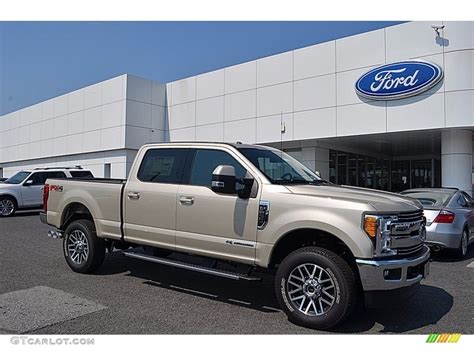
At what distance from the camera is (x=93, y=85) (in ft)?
89.8

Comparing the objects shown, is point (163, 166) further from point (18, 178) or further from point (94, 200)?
point (18, 178)

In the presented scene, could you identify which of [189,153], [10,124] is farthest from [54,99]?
[189,153]

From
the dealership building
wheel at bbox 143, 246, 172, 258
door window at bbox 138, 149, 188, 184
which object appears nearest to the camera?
door window at bbox 138, 149, 188, 184

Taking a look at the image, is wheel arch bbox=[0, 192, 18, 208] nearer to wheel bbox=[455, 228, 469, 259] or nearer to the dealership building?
the dealership building

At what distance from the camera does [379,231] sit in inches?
164

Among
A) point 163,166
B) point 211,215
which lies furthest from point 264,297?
point 163,166

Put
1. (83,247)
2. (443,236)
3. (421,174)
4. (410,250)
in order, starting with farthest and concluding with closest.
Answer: (421,174) < (443,236) < (83,247) < (410,250)

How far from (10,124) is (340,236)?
139ft

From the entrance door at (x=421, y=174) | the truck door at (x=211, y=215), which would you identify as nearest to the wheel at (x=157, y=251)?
the truck door at (x=211, y=215)

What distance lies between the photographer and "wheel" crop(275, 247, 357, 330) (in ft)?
13.9

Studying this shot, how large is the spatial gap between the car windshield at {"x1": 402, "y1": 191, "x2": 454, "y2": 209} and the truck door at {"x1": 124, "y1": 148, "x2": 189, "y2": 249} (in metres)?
5.40

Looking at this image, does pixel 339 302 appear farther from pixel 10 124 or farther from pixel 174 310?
pixel 10 124

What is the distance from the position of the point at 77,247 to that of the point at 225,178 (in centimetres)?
338

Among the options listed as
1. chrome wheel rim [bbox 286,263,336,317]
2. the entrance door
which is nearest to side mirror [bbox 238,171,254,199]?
chrome wheel rim [bbox 286,263,336,317]
